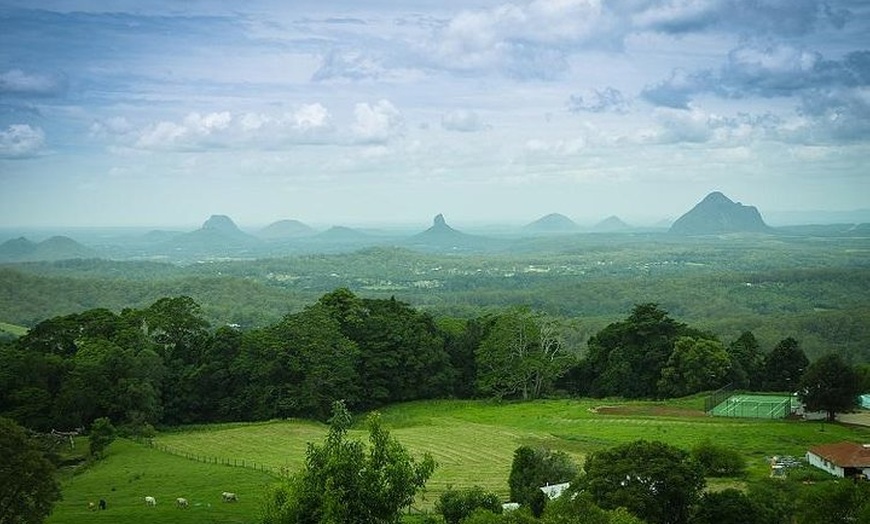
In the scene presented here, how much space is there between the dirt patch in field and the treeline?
4952 mm

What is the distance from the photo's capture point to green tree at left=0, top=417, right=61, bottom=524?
64.0 feet

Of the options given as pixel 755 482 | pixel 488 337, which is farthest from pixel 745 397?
pixel 755 482

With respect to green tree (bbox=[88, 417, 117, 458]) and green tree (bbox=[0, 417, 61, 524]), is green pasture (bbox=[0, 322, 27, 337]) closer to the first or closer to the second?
green tree (bbox=[88, 417, 117, 458])

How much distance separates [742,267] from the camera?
530 ft

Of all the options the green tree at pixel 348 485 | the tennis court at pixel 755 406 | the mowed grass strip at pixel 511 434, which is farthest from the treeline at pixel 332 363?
the green tree at pixel 348 485

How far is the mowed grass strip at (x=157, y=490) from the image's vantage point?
2475cm

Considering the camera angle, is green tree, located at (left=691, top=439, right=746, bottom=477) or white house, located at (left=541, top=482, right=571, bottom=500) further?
green tree, located at (left=691, top=439, right=746, bottom=477)

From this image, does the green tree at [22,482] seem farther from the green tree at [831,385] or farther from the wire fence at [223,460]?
the green tree at [831,385]

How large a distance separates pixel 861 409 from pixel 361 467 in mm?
31903

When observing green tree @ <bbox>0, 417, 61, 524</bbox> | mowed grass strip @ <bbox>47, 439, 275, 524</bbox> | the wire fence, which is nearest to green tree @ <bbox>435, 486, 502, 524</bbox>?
mowed grass strip @ <bbox>47, 439, 275, 524</bbox>

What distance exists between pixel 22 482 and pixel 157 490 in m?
9.31

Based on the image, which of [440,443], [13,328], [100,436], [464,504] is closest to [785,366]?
[440,443]

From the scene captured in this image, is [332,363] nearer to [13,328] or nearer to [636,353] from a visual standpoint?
[636,353]

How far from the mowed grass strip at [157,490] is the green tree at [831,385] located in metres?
25.5
